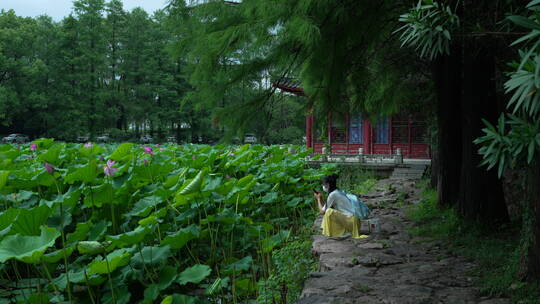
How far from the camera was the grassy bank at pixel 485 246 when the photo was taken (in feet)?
8.49

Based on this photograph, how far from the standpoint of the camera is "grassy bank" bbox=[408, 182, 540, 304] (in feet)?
8.49

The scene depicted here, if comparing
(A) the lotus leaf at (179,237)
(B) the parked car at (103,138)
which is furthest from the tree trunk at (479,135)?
(B) the parked car at (103,138)

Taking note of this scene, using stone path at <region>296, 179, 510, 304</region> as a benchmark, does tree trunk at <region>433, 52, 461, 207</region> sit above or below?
above

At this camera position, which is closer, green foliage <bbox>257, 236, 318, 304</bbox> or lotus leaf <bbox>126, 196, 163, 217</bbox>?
green foliage <bbox>257, 236, 318, 304</bbox>

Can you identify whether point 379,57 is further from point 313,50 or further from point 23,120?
point 23,120

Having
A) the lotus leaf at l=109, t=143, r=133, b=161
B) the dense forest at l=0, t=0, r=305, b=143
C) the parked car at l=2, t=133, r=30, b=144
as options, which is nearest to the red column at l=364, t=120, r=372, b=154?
the dense forest at l=0, t=0, r=305, b=143

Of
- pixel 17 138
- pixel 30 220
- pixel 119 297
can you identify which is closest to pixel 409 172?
pixel 119 297

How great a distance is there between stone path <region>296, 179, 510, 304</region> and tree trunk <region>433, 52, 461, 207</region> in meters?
1.11

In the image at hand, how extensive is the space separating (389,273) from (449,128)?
8.89 ft

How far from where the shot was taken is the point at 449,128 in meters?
5.23

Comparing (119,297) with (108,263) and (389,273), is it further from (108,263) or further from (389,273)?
(389,273)

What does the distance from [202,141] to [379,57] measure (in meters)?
26.4

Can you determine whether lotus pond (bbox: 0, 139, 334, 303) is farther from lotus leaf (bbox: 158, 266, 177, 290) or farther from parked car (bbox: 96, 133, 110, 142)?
parked car (bbox: 96, 133, 110, 142)

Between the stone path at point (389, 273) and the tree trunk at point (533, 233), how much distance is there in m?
0.28
